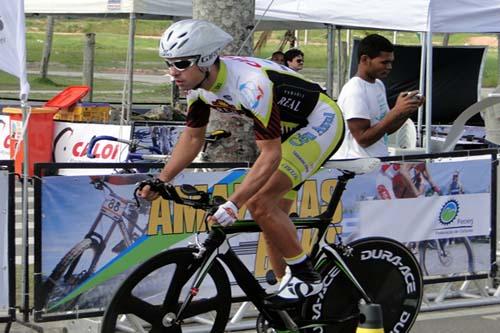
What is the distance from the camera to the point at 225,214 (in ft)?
16.5

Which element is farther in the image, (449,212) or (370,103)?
(449,212)

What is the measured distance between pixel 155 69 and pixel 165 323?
45624mm

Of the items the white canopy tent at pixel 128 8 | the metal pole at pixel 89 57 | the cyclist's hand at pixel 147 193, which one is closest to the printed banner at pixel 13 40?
the cyclist's hand at pixel 147 193

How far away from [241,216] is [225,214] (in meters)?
2.05

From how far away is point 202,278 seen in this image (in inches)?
214

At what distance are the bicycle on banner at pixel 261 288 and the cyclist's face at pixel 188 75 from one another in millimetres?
530

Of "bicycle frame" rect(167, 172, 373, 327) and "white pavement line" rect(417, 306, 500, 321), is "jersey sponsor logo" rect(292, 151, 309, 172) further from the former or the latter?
"white pavement line" rect(417, 306, 500, 321)

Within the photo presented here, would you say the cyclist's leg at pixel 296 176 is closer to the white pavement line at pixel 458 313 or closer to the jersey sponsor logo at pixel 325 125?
the jersey sponsor logo at pixel 325 125

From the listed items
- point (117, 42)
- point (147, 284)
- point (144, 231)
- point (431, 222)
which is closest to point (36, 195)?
point (144, 231)

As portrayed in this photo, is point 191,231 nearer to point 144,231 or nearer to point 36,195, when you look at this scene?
point 144,231

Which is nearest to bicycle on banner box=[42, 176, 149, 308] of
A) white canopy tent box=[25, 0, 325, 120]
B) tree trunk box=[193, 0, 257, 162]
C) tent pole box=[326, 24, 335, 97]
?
tree trunk box=[193, 0, 257, 162]

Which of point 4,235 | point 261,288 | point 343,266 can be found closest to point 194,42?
point 261,288

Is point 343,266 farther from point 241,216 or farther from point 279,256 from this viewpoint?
point 241,216

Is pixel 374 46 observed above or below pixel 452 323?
above
